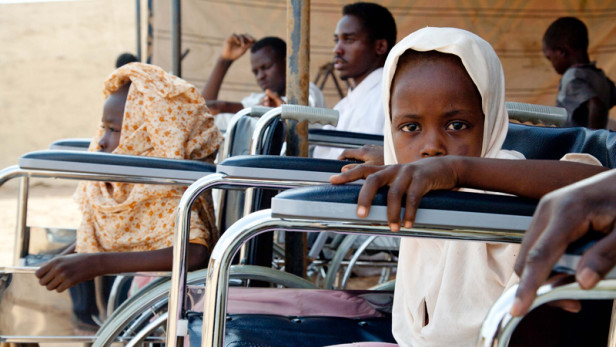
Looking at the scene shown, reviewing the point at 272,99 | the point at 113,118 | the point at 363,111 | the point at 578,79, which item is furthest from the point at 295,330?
the point at 578,79

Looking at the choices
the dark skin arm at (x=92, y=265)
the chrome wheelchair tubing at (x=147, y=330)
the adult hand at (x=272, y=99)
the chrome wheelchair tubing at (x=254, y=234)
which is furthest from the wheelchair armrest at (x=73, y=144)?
the chrome wheelchair tubing at (x=254, y=234)

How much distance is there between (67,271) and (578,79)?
10.6 ft

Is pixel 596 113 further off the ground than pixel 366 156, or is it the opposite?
pixel 596 113

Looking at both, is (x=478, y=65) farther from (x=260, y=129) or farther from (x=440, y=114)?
(x=260, y=129)

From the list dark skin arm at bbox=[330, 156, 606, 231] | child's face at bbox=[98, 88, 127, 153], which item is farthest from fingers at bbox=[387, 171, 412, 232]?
child's face at bbox=[98, 88, 127, 153]

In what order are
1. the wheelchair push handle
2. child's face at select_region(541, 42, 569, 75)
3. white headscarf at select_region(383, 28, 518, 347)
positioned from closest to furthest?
white headscarf at select_region(383, 28, 518, 347) < the wheelchair push handle < child's face at select_region(541, 42, 569, 75)

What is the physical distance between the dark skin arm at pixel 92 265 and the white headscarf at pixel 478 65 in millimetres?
852

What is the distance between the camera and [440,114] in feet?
4.02

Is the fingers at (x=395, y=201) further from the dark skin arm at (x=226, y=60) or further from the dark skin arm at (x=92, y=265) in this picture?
the dark skin arm at (x=226, y=60)

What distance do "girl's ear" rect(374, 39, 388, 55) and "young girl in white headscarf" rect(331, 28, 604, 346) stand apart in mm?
2205

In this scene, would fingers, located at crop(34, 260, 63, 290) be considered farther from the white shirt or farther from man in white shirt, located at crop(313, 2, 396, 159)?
man in white shirt, located at crop(313, 2, 396, 159)

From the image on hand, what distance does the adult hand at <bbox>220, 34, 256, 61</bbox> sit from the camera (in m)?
4.44

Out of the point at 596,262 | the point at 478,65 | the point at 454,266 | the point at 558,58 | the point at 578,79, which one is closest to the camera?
the point at 596,262

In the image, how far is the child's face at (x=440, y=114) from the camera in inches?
48.1
